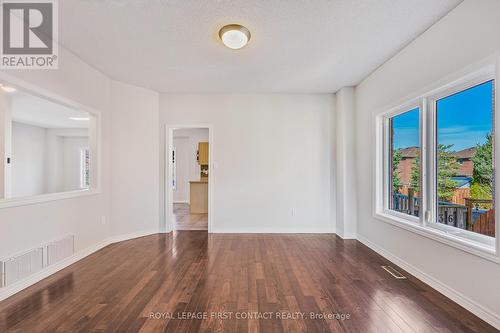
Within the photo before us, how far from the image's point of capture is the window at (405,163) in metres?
3.08

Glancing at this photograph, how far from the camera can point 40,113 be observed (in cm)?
622

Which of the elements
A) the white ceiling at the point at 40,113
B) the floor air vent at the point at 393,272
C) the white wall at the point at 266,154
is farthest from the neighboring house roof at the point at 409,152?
the white ceiling at the point at 40,113

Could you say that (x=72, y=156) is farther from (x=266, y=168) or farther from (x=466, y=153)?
(x=466, y=153)

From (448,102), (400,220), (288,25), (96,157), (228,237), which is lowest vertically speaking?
(228,237)

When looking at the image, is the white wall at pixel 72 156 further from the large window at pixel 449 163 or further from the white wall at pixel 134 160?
the large window at pixel 449 163

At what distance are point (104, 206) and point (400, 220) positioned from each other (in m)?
4.40

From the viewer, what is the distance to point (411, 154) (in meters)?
3.19

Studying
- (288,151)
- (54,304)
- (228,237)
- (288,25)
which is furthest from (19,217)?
(288,151)

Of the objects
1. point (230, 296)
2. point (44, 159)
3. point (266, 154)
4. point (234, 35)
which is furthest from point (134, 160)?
point (44, 159)

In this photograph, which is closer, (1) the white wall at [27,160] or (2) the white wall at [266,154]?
(2) the white wall at [266,154]

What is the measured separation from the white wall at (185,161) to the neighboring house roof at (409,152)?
6.62m

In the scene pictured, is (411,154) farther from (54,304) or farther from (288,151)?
(54,304)

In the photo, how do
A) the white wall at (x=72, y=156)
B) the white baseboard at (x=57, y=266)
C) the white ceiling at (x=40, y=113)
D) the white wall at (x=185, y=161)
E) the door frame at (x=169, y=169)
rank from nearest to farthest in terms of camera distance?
the white baseboard at (x=57, y=266), the door frame at (x=169, y=169), the white ceiling at (x=40, y=113), the white wall at (x=185, y=161), the white wall at (x=72, y=156)

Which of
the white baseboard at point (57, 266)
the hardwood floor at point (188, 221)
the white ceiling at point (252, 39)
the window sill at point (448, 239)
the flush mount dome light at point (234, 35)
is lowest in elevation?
the hardwood floor at point (188, 221)
